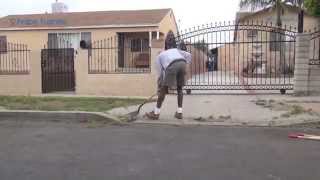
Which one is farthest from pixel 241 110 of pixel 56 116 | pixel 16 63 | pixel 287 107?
pixel 16 63

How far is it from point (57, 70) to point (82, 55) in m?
1.91

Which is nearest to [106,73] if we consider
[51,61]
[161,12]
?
[51,61]

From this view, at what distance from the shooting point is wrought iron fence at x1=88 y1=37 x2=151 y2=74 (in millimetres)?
18234

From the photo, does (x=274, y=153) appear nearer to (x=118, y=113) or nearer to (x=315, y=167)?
(x=315, y=167)

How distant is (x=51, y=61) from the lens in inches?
762

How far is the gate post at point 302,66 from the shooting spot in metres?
15.5

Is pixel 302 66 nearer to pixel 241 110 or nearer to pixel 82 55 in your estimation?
pixel 241 110

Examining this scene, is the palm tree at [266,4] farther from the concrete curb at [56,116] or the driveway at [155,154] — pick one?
the driveway at [155,154]

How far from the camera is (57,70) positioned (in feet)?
63.7

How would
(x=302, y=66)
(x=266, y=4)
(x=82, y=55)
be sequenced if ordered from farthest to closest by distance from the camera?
(x=266, y=4), (x=82, y=55), (x=302, y=66)

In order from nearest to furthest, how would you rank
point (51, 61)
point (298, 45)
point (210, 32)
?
point (298, 45)
point (210, 32)
point (51, 61)

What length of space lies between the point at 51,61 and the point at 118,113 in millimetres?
8118

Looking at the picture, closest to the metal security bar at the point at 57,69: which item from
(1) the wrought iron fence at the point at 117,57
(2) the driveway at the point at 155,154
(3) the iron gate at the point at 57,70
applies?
(3) the iron gate at the point at 57,70

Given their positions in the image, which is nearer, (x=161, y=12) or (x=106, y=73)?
(x=106, y=73)
